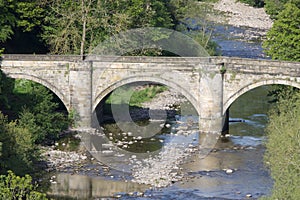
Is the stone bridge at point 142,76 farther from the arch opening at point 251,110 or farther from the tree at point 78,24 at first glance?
the tree at point 78,24

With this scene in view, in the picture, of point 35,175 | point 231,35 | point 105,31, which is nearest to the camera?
point 35,175

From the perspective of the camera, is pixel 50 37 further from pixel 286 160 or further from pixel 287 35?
pixel 286 160

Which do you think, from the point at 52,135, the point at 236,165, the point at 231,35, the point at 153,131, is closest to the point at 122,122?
the point at 153,131

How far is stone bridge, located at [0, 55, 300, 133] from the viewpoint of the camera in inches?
1896

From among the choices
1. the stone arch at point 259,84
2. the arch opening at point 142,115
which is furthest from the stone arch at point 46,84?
the stone arch at point 259,84

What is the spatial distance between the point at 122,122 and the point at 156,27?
14969mm

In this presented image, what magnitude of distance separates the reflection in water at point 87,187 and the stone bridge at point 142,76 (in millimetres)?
11156

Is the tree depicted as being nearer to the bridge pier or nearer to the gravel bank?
the bridge pier

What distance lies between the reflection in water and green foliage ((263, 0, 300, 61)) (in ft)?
58.0

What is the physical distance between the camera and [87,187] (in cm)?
3834

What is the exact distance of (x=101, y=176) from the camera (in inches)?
1577

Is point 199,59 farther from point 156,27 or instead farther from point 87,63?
point 156,27

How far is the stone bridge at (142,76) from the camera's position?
48.2m

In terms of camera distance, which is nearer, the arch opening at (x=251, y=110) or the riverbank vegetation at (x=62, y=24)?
the arch opening at (x=251, y=110)
